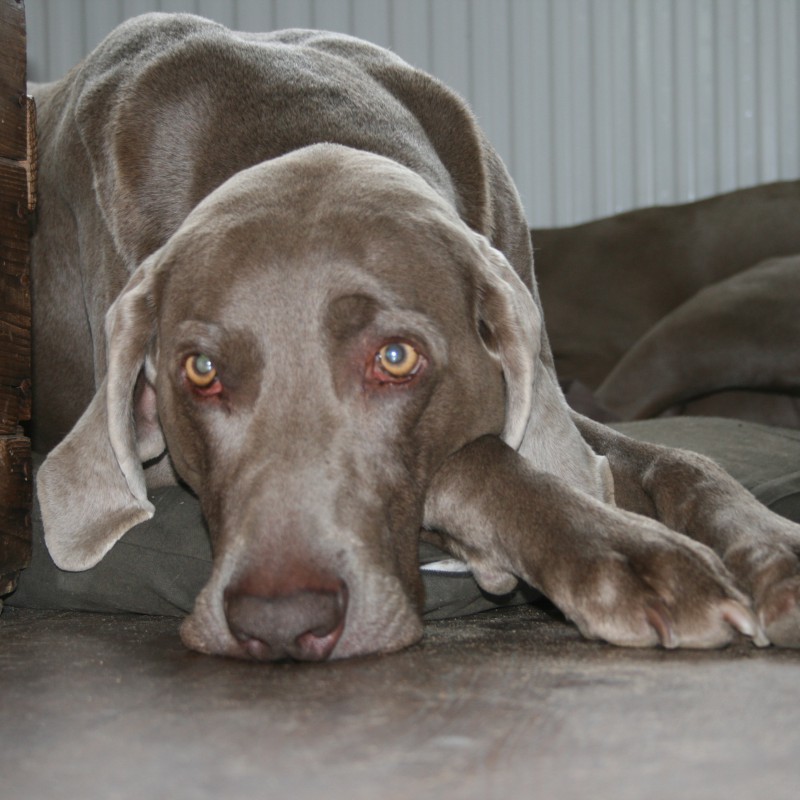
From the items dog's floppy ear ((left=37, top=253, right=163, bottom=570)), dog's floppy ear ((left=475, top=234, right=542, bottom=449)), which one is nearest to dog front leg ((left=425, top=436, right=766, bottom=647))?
dog's floppy ear ((left=475, top=234, right=542, bottom=449))

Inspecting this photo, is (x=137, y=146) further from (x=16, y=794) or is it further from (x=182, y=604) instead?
(x=16, y=794)

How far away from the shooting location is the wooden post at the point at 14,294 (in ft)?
6.43

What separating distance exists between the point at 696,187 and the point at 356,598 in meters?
4.18

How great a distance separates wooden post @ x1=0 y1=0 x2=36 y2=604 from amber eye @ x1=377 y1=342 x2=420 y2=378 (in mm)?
622

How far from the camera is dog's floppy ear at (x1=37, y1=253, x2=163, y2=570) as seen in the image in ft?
6.48

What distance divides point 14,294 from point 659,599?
111 cm

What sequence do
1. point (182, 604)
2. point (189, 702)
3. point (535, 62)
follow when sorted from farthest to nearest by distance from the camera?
point (535, 62) → point (182, 604) → point (189, 702)

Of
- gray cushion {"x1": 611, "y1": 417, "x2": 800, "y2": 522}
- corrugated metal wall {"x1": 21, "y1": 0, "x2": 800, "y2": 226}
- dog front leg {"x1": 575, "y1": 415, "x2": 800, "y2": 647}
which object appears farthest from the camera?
corrugated metal wall {"x1": 21, "y1": 0, "x2": 800, "y2": 226}

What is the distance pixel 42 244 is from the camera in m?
2.67

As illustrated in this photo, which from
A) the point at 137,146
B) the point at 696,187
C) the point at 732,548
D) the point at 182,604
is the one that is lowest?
the point at 696,187

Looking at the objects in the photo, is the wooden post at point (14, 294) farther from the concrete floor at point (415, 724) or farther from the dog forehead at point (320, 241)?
the concrete floor at point (415, 724)

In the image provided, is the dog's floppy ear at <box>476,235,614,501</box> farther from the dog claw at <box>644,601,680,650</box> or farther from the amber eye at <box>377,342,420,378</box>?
the dog claw at <box>644,601,680,650</box>

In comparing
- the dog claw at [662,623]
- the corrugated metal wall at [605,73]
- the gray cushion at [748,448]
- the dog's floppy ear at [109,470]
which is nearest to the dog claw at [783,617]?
the dog claw at [662,623]

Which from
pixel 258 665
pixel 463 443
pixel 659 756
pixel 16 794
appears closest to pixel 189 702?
pixel 258 665
